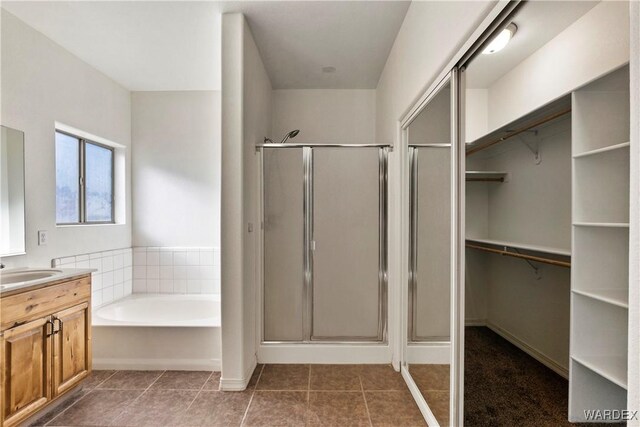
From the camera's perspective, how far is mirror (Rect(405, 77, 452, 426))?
1.73 metres

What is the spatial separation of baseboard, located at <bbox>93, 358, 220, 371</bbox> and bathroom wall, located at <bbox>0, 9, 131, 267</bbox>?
3.14ft

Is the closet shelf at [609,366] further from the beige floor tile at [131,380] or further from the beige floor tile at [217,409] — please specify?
the beige floor tile at [131,380]

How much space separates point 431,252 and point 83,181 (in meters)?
3.38

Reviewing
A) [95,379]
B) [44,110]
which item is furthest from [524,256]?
[44,110]

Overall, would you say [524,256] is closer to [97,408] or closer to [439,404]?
[439,404]

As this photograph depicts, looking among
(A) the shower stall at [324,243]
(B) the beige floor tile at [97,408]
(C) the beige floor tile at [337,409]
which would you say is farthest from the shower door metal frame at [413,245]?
(B) the beige floor tile at [97,408]

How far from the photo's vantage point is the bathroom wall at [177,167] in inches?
146

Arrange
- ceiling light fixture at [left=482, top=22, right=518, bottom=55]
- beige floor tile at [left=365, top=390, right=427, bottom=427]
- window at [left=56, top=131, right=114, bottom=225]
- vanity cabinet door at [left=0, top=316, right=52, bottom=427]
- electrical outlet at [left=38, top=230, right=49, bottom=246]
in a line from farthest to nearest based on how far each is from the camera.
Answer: window at [left=56, top=131, right=114, bottom=225], electrical outlet at [left=38, top=230, right=49, bottom=246], beige floor tile at [left=365, top=390, right=427, bottom=427], vanity cabinet door at [left=0, top=316, right=52, bottom=427], ceiling light fixture at [left=482, top=22, right=518, bottom=55]

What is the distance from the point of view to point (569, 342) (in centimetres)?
86

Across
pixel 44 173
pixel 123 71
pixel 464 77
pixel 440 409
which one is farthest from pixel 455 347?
pixel 123 71

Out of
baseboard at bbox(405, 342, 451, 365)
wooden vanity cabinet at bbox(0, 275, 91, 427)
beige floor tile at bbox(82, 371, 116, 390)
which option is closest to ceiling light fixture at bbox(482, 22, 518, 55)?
baseboard at bbox(405, 342, 451, 365)

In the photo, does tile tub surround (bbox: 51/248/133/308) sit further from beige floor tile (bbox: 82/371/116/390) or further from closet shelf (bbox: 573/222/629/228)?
closet shelf (bbox: 573/222/629/228)

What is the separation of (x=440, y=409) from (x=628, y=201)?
1562 mm

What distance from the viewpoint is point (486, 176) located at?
1317 mm
